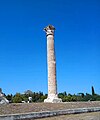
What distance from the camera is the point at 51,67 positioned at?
98.8 feet

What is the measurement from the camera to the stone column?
29.3m

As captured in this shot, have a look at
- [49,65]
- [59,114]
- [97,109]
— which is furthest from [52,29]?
[59,114]

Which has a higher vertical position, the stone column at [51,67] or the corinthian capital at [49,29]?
the corinthian capital at [49,29]

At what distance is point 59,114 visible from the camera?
1844 centimetres

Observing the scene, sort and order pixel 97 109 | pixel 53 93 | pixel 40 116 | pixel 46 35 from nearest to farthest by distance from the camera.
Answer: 1. pixel 40 116
2. pixel 97 109
3. pixel 53 93
4. pixel 46 35

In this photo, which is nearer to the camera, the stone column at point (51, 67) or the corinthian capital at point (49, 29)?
the stone column at point (51, 67)

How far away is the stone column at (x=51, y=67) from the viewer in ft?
96.1

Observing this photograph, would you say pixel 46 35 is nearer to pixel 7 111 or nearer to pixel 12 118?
pixel 7 111

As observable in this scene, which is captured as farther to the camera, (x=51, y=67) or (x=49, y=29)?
(x=49, y=29)

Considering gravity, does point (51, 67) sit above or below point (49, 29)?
below

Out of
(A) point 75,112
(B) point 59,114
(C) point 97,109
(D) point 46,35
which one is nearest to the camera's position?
(B) point 59,114

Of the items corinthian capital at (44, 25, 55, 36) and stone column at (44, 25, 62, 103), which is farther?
corinthian capital at (44, 25, 55, 36)

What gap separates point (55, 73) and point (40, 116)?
Result: 13.7m

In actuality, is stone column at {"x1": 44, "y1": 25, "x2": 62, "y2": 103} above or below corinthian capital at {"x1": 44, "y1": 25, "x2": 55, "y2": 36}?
below
